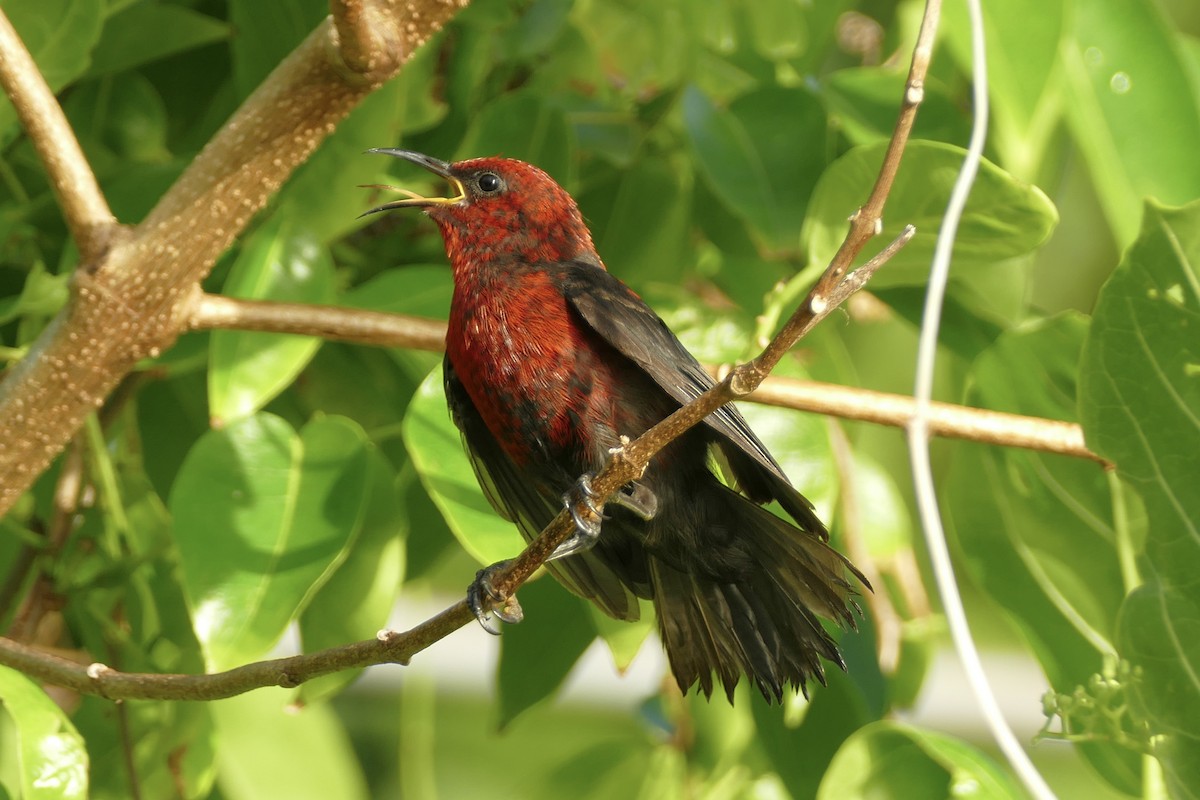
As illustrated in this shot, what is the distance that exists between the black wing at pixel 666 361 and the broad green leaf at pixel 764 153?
0.31 metres

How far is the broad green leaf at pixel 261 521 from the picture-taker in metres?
2.03

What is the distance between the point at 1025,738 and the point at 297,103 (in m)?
4.12

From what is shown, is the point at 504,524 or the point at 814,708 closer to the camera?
the point at 504,524

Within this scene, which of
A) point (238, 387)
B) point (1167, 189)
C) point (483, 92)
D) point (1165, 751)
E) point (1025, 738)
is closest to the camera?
point (1165, 751)

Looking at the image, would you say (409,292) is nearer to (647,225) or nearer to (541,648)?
(647,225)

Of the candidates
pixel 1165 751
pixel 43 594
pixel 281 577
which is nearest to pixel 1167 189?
pixel 1165 751

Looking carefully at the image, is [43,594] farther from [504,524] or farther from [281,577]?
[504,524]

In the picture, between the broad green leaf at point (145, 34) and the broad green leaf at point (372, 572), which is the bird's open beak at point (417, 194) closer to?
the broad green leaf at point (145, 34)

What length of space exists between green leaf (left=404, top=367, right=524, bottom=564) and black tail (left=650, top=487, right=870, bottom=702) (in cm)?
36

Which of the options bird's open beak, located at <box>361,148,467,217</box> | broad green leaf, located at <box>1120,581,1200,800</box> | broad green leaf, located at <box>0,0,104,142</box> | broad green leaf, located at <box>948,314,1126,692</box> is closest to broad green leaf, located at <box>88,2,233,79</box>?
broad green leaf, located at <box>0,0,104,142</box>

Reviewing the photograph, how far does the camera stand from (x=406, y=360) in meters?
2.60

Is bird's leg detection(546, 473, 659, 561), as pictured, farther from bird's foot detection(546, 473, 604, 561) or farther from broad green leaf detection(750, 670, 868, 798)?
broad green leaf detection(750, 670, 868, 798)

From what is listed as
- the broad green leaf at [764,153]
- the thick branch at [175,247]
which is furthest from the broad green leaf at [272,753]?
the broad green leaf at [764,153]

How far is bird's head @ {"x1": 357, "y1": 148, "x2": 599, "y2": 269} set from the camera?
2.64 metres
